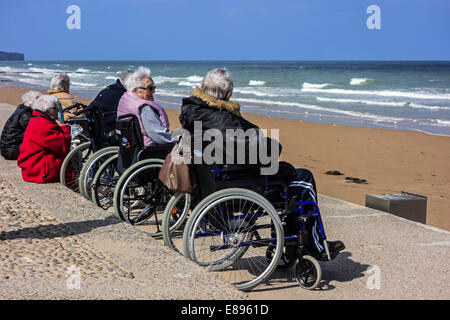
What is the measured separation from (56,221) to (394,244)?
2.57 m

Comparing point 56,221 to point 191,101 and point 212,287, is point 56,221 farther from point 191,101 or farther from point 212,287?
point 212,287

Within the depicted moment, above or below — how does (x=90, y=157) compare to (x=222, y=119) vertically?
below

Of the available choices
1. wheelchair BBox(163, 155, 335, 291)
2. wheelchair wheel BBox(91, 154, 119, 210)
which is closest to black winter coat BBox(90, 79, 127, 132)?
wheelchair wheel BBox(91, 154, 119, 210)

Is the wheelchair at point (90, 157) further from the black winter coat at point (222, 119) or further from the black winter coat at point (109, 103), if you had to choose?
the black winter coat at point (222, 119)

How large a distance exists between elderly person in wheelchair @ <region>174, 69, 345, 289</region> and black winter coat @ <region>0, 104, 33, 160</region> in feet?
11.5

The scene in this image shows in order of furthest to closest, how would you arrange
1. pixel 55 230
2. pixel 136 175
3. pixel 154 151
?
pixel 154 151
pixel 136 175
pixel 55 230

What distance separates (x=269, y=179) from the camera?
363 centimetres

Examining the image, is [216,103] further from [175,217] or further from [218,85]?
[175,217]

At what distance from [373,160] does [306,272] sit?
649 cm

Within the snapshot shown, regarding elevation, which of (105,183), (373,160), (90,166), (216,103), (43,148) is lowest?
(373,160)

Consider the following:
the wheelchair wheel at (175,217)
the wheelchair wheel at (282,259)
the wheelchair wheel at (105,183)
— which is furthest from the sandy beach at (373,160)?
the wheelchair wheel at (105,183)

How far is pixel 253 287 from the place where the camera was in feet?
11.5

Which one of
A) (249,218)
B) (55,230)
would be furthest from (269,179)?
(55,230)

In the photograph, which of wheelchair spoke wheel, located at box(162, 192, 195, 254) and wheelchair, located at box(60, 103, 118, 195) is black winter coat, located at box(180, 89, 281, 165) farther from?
wheelchair, located at box(60, 103, 118, 195)
